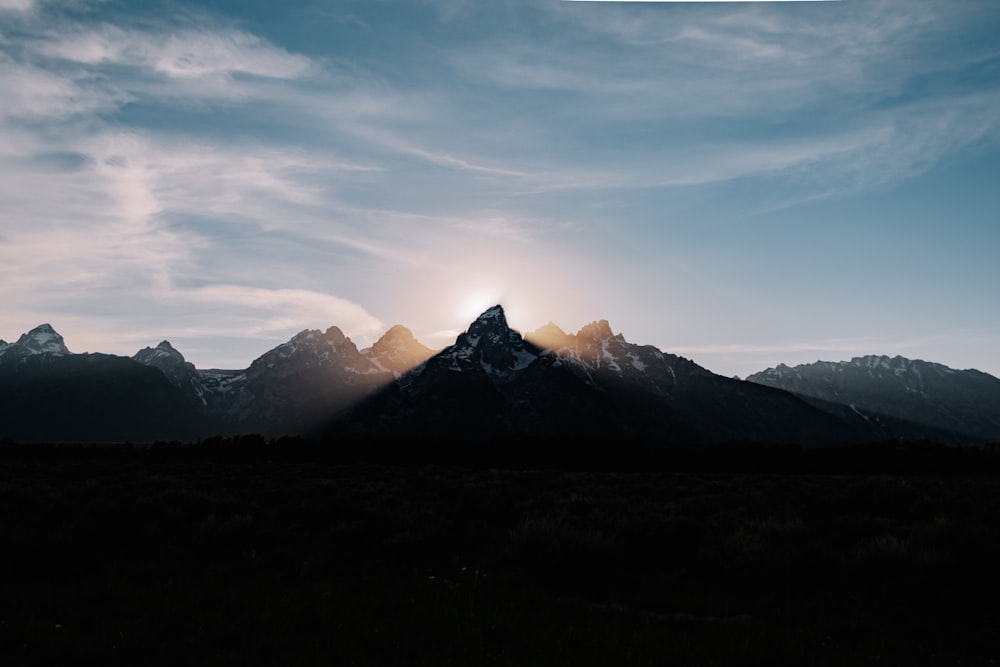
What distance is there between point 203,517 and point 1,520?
4393 millimetres

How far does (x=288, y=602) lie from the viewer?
949 centimetres

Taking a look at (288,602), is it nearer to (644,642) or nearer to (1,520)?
(644,642)

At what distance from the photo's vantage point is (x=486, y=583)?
36.8 ft

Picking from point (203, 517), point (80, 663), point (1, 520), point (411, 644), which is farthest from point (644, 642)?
point (1, 520)

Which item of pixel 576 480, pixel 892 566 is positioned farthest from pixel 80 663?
pixel 576 480

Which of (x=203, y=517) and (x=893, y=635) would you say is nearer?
(x=893, y=635)

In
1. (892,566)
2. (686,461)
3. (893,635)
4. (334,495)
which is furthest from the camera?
(686,461)

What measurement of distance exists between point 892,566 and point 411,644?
30.0 ft

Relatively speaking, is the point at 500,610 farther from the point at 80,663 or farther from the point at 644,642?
the point at 80,663

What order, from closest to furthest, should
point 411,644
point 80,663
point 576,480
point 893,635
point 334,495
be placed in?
point 80,663 < point 411,644 < point 893,635 < point 334,495 < point 576,480

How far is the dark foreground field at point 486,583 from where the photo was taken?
7762 millimetres

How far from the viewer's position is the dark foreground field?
25.5 feet

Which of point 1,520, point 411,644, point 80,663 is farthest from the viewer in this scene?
point 1,520

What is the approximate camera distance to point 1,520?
14.4 m
